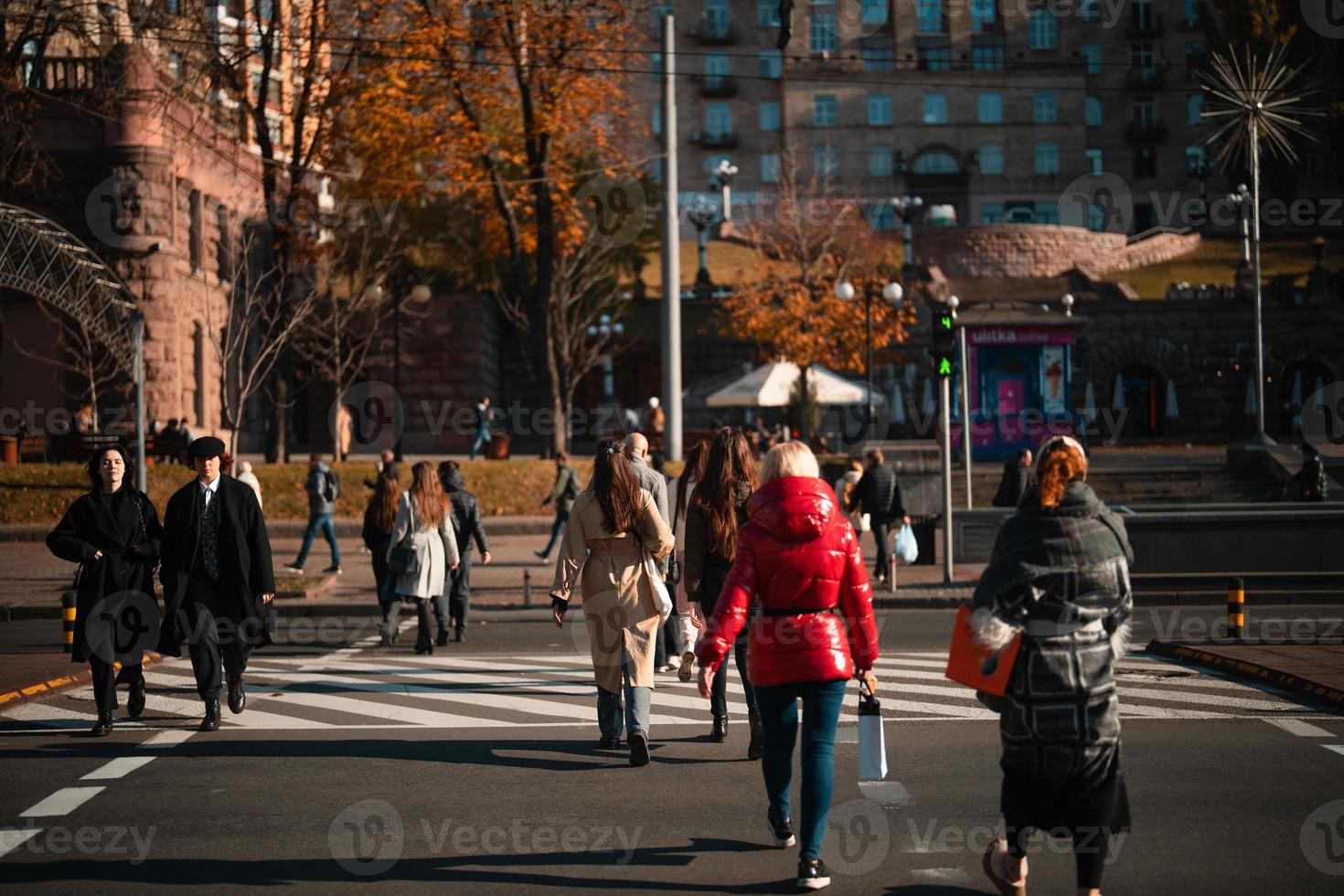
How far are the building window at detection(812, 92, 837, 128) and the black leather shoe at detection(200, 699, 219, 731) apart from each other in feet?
245

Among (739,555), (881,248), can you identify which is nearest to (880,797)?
(739,555)

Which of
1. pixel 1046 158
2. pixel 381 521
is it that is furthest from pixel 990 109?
pixel 381 521

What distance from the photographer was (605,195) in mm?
45844

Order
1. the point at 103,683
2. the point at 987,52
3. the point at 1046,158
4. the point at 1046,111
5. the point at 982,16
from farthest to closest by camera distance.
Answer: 1. the point at 1046,158
2. the point at 1046,111
3. the point at 982,16
4. the point at 987,52
5. the point at 103,683

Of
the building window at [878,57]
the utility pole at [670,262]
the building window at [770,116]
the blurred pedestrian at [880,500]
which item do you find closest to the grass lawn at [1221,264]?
the building window at [878,57]

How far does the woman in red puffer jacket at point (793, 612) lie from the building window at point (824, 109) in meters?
77.3

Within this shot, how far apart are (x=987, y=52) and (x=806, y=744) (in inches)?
3126

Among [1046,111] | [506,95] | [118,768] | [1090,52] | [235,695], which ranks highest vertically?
[1090,52]

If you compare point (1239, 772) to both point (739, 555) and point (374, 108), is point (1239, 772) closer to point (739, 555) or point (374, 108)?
point (739, 555)

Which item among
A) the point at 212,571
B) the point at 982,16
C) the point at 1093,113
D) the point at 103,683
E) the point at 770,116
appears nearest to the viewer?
the point at 103,683

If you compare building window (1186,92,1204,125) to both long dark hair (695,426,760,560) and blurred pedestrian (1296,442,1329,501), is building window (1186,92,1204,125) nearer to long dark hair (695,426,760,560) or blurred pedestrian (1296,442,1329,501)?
blurred pedestrian (1296,442,1329,501)

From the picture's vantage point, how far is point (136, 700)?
11.0 meters

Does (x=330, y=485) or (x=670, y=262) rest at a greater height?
(x=670, y=262)

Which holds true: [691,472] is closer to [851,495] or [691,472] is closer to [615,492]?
[615,492]
